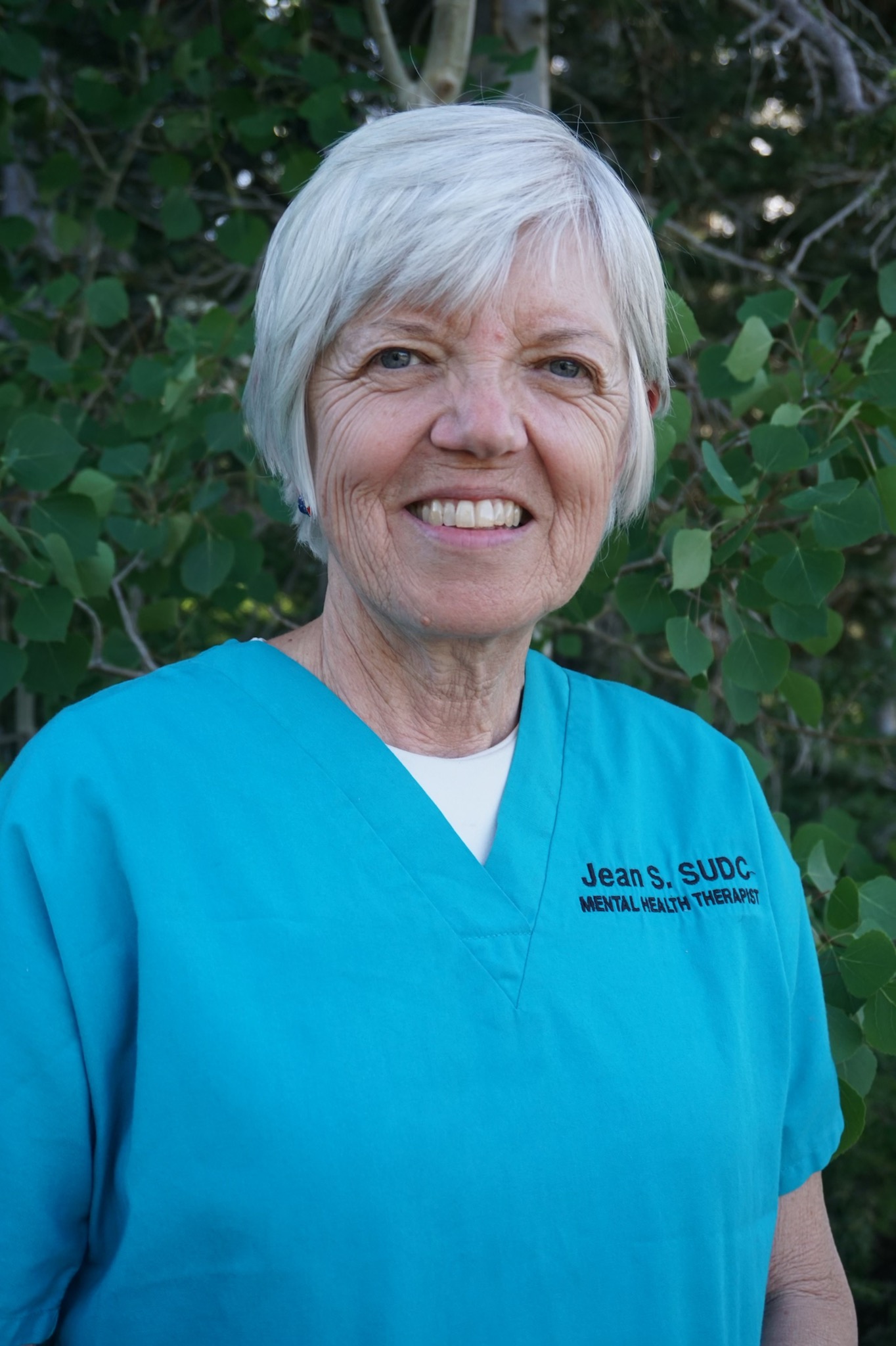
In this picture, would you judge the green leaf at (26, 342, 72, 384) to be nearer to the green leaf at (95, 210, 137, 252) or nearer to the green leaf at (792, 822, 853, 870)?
the green leaf at (95, 210, 137, 252)

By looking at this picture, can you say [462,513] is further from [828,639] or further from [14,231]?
[14,231]

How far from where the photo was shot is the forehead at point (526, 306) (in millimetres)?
1316

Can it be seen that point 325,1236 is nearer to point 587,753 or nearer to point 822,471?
point 587,753

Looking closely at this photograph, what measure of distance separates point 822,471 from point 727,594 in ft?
0.84

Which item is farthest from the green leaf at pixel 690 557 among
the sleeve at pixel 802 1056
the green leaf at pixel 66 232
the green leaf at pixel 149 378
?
the green leaf at pixel 66 232

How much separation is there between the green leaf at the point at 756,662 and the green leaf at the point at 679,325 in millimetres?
448

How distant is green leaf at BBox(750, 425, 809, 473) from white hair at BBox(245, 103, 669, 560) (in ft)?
1.17

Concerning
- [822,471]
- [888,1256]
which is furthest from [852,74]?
[888,1256]

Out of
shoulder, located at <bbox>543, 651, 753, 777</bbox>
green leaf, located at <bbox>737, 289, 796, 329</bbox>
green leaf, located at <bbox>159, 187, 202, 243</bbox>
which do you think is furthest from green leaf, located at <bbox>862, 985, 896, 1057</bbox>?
green leaf, located at <bbox>159, 187, 202, 243</bbox>

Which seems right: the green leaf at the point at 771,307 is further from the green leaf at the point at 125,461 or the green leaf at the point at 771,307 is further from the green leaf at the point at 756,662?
the green leaf at the point at 125,461

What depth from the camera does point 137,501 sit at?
2.47m

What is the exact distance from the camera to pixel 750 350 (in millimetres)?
1898

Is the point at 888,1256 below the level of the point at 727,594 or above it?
below

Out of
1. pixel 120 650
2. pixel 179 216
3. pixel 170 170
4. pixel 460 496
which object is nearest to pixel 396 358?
pixel 460 496
